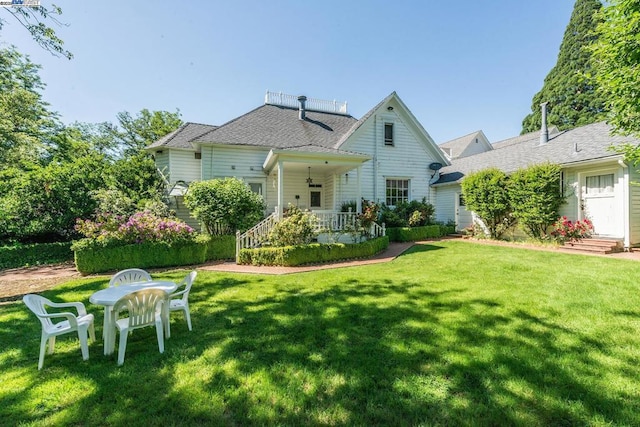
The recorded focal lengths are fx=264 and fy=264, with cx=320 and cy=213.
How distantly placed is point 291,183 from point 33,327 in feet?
35.6

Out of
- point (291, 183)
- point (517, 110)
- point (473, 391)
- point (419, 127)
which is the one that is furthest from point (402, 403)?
→ point (517, 110)

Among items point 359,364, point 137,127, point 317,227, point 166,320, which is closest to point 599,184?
point 317,227

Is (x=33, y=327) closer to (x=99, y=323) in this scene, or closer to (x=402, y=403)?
(x=99, y=323)

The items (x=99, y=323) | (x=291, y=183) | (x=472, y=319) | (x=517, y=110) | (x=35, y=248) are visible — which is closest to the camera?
(x=472, y=319)

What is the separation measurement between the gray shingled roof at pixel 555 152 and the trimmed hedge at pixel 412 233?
3.52 metres

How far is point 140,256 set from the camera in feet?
27.0

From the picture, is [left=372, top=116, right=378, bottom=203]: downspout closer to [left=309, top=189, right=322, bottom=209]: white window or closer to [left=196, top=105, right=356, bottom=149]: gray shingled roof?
[left=196, top=105, right=356, bottom=149]: gray shingled roof

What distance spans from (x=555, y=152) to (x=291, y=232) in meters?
12.9

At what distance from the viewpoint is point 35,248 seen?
9.61 metres

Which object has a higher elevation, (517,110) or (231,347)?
(517,110)

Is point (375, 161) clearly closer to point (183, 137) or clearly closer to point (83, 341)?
point (183, 137)

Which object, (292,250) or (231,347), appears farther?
(292,250)

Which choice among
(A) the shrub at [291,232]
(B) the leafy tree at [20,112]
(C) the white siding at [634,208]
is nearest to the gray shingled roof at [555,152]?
(C) the white siding at [634,208]

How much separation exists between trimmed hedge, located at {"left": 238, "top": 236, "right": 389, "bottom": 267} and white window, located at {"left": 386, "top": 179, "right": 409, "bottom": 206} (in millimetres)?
6277
